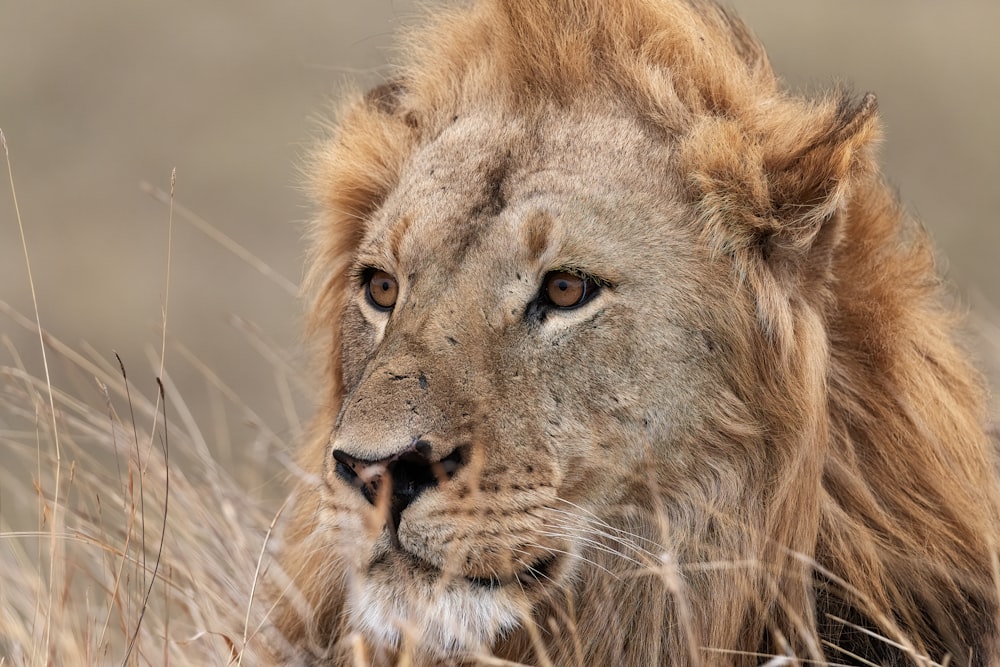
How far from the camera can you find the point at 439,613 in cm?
298

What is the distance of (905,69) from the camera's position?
1666cm

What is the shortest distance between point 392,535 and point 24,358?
1042 cm

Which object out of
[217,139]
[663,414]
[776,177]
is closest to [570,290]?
[663,414]

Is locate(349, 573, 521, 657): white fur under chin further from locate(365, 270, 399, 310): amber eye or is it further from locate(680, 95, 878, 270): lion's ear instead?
locate(680, 95, 878, 270): lion's ear

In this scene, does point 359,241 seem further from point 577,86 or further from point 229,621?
point 229,621

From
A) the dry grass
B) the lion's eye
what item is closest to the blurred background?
the dry grass

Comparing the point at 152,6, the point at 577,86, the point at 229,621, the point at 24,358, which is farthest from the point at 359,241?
the point at 152,6

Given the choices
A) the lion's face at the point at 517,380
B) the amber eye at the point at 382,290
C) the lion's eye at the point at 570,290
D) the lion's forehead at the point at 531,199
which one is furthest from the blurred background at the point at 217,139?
the lion's eye at the point at 570,290

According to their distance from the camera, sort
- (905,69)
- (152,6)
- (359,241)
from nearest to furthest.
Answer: (359,241)
(905,69)
(152,6)

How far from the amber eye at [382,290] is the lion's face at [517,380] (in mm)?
45

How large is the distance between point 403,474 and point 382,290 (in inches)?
31.5

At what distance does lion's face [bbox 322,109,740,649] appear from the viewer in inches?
117

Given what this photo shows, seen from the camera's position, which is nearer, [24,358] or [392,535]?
[392,535]

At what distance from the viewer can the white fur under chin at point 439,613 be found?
2984 mm
